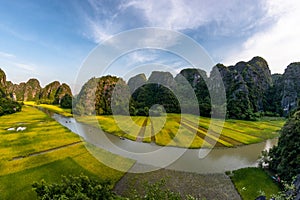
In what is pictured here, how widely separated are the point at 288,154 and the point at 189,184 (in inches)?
328

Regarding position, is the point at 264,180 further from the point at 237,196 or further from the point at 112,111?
the point at 112,111

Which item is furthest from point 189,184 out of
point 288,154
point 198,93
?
point 198,93

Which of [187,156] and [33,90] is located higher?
[33,90]

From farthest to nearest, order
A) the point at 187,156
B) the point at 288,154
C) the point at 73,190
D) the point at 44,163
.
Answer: the point at 187,156 < the point at 44,163 < the point at 288,154 < the point at 73,190

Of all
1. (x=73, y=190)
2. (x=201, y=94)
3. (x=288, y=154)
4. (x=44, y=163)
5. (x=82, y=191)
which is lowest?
(x=44, y=163)

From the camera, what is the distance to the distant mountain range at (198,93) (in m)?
54.8

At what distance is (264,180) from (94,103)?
4878 cm

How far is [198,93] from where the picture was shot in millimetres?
72500

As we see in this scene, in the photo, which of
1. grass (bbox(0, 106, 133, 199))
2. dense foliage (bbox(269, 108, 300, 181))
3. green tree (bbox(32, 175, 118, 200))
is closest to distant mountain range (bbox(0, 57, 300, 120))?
grass (bbox(0, 106, 133, 199))

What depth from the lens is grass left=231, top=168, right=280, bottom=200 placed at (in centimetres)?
1268

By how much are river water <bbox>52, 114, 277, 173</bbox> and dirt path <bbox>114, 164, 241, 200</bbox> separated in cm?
135

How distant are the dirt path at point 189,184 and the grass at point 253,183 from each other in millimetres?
551

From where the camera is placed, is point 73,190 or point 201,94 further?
point 201,94

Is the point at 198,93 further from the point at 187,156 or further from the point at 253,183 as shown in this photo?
the point at 253,183
